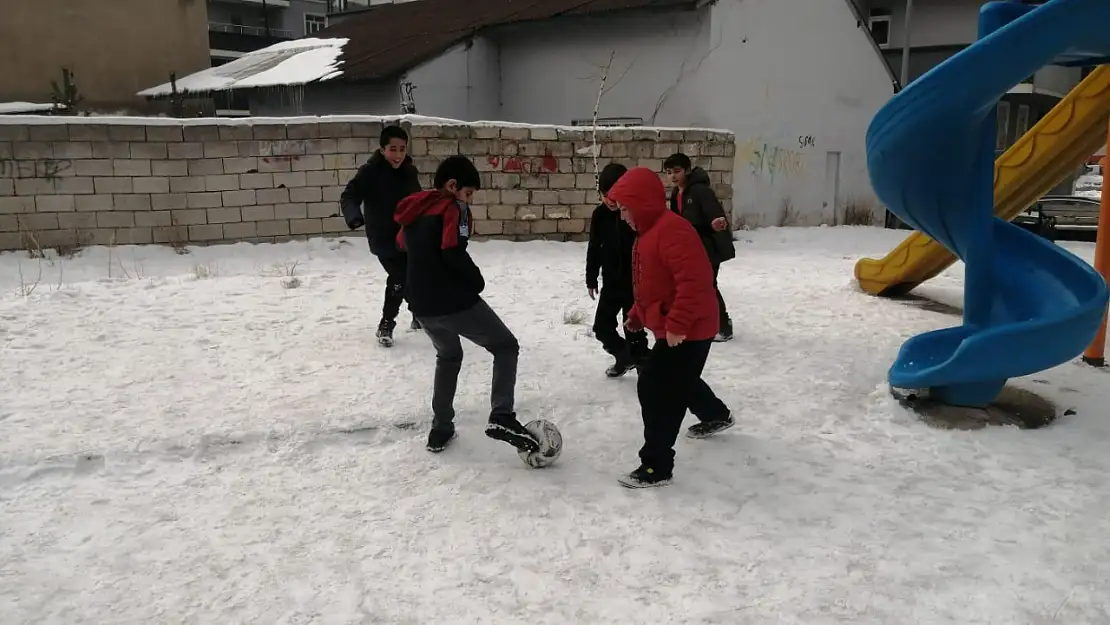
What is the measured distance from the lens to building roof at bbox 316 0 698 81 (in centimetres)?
Result: 1495

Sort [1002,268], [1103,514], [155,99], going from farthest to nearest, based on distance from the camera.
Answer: [155,99]
[1002,268]
[1103,514]

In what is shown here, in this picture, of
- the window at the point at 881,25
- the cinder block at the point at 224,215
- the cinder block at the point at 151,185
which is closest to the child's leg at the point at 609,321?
the cinder block at the point at 224,215

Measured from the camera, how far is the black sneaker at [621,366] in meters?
5.15

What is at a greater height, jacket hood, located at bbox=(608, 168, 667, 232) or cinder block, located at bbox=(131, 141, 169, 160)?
cinder block, located at bbox=(131, 141, 169, 160)

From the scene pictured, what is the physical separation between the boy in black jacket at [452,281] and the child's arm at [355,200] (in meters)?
1.48

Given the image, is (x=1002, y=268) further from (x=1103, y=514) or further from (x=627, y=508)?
(x=627, y=508)

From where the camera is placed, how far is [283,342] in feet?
19.1

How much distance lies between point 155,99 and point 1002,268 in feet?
74.5

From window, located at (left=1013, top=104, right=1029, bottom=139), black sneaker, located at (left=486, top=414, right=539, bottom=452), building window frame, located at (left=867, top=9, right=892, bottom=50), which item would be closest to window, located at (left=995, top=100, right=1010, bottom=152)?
window, located at (left=1013, top=104, right=1029, bottom=139)

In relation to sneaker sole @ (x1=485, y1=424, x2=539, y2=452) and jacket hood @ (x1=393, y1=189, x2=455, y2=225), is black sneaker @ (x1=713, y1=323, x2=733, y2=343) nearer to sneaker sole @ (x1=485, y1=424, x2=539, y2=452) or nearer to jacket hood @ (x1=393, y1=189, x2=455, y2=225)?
sneaker sole @ (x1=485, y1=424, x2=539, y2=452)

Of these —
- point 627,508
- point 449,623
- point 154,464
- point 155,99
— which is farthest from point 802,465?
point 155,99

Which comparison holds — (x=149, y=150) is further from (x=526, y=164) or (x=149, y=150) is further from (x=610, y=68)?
(x=610, y=68)

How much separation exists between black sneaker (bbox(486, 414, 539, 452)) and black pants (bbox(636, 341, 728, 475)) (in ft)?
1.74

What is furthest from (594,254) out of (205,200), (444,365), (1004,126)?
(1004,126)
